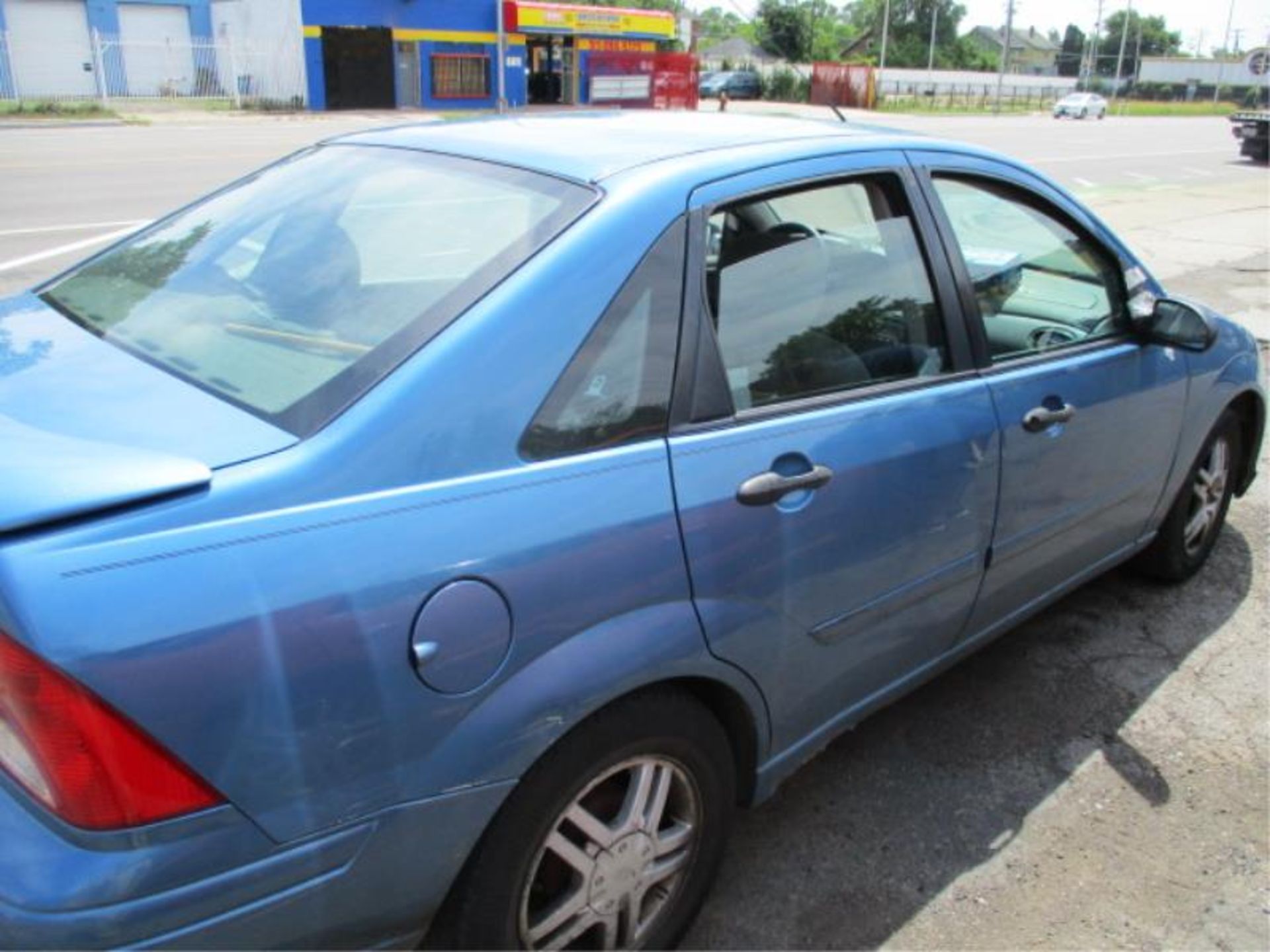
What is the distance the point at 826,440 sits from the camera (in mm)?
2273

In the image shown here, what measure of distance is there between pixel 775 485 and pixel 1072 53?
14208cm

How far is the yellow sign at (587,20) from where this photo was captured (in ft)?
122

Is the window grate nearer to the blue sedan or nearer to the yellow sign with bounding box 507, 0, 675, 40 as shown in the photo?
the yellow sign with bounding box 507, 0, 675, 40

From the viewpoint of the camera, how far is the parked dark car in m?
55.8

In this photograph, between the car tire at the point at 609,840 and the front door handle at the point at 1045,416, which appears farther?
the front door handle at the point at 1045,416

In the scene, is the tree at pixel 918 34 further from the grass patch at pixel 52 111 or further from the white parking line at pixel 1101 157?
the grass patch at pixel 52 111

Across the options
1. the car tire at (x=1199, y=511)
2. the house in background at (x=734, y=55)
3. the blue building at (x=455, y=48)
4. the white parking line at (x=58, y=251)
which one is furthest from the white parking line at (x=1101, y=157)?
the house in background at (x=734, y=55)

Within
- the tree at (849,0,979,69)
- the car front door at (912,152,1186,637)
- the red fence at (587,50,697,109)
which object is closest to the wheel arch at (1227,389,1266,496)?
the car front door at (912,152,1186,637)

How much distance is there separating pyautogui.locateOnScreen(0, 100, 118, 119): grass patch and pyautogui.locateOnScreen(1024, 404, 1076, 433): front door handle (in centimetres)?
2893

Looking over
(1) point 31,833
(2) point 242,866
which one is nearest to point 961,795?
(2) point 242,866

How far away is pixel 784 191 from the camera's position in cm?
238

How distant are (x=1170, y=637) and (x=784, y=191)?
97.6 inches

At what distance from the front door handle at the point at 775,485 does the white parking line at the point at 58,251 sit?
7.16 meters

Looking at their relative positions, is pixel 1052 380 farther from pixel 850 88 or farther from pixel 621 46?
pixel 850 88
